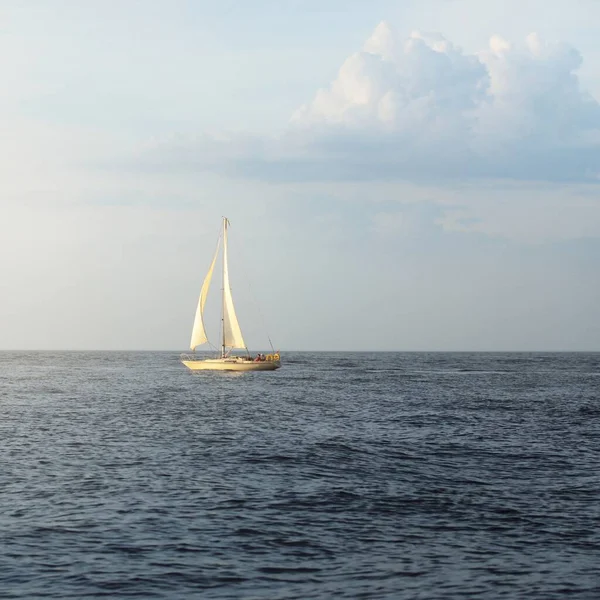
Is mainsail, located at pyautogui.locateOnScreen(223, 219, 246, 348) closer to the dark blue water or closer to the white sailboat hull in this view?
the white sailboat hull

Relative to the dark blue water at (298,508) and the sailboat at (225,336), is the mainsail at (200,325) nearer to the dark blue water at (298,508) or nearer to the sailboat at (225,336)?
the sailboat at (225,336)

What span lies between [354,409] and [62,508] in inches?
1451

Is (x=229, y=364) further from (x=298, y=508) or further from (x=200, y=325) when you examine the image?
(x=298, y=508)

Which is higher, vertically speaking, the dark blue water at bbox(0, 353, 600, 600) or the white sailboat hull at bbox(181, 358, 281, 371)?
the white sailboat hull at bbox(181, 358, 281, 371)

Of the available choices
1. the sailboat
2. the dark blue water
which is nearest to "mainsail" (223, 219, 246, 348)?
the sailboat

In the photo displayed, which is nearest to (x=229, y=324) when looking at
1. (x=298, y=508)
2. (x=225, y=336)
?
(x=225, y=336)

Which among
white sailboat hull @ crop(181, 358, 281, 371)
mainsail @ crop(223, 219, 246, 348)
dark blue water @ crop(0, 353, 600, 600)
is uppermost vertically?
mainsail @ crop(223, 219, 246, 348)

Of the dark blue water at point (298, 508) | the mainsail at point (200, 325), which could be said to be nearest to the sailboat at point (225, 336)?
the mainsail at point (200, 325)

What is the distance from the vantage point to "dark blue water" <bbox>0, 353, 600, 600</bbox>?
17.4 m

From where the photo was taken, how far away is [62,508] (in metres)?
23.8

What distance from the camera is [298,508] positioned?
24234mm

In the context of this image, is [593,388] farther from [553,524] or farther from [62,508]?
[62,508]

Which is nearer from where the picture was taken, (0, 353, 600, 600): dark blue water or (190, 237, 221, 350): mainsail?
(0, 353, 600, 600): dark blue water

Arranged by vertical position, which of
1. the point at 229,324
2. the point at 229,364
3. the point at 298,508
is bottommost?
the point at 298,508
